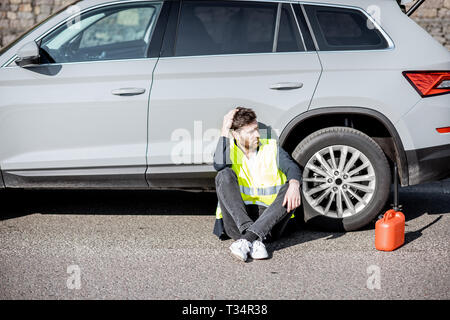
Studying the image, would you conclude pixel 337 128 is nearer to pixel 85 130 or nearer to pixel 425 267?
pixel 425 267

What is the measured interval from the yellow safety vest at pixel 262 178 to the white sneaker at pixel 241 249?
0.45 m

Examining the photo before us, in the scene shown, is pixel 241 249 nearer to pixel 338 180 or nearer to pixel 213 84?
pixel 338 180

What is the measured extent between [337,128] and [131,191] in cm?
278

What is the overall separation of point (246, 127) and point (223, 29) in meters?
1.01

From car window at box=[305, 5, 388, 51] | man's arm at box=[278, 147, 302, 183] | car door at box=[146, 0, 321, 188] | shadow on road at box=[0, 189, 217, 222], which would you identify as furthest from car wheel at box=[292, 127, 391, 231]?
shadow on road at box=[0, 189, 217, 222]

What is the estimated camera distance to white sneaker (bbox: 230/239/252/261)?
4492 millimetres

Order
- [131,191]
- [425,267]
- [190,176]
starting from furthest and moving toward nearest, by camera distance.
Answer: [131,191]
[190,176]
[425,267]

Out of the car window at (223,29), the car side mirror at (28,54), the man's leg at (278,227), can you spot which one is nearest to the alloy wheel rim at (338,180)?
the man's leg at (278,227)

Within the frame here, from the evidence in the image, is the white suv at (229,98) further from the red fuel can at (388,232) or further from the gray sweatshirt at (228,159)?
the red fuel can at (388,232)

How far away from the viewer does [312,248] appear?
4848 millimetres

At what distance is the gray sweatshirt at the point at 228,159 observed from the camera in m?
4.84

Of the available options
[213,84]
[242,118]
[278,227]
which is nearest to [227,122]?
[242,118]

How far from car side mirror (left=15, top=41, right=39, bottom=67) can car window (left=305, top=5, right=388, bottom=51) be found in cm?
220
